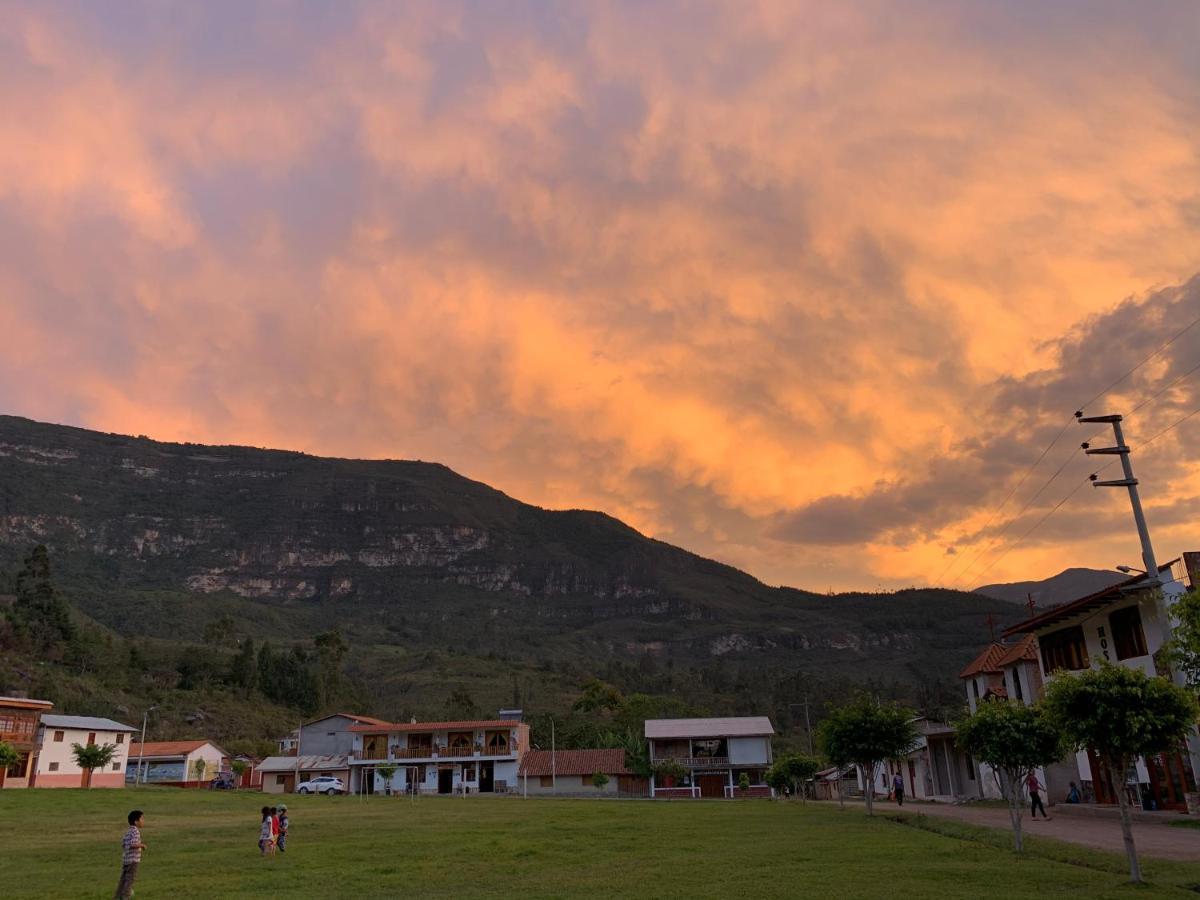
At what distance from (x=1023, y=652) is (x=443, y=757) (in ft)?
187

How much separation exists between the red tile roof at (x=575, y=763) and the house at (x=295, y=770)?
60.4ft

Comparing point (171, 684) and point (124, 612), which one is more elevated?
point (124, 612)

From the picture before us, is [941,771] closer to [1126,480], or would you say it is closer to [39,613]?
[1126,480]

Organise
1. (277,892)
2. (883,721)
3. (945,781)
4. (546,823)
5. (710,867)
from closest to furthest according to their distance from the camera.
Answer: (277,892)
(710,867)
(546,823)
(883,721)
(945,781)

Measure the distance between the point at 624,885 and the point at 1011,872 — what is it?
27.2 ft

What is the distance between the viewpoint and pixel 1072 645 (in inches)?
1628

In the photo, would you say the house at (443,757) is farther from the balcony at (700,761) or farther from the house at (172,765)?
the balcony at (700,761)

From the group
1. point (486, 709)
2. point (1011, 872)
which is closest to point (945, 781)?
point (1011, 872)

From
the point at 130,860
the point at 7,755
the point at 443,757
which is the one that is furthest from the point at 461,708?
the point at 130,860

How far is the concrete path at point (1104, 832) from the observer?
22344 millimetres

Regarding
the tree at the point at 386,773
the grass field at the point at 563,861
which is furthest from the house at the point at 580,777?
the grass field at the point at 563,861

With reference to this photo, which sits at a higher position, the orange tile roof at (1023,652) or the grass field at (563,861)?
the orange tile roof at (1023,652)

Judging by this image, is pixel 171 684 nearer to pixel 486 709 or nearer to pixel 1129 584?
pixel 486 709

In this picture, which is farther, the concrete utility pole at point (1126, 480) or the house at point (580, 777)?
the house at point (580, 777)
